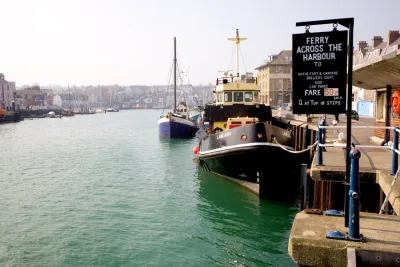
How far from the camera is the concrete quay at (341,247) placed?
465 centimetres

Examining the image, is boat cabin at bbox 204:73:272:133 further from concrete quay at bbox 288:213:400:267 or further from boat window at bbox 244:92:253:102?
concrete quay at bbox 288:213:400:267

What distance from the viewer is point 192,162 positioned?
27.4 metres

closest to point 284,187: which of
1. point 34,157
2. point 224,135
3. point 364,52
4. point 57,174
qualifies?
point 224,135

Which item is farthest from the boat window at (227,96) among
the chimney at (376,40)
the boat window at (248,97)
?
the chimney at (376,40)

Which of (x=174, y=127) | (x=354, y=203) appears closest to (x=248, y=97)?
(x=354, y=203)

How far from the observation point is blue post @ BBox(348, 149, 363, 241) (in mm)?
4973

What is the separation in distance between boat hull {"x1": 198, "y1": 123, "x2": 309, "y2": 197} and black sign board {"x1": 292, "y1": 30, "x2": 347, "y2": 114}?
8.18 meters

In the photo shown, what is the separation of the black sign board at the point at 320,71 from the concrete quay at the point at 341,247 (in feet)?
5.90

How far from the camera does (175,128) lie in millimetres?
44281

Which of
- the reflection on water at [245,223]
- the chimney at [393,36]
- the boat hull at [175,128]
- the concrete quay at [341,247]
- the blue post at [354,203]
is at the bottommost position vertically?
the reflection on water at [245,223]

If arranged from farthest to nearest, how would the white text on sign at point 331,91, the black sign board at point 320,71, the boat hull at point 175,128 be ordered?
1. the boat hull at point 175,128
2. the white text on sign at point 331,91
3. the black sign board at point 320,71

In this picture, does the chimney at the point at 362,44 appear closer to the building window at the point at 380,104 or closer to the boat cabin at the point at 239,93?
the boat cabin at the point at 239,93

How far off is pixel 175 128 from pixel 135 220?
31184mm

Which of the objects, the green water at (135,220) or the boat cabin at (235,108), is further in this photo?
the boat cabin at (235,108)
